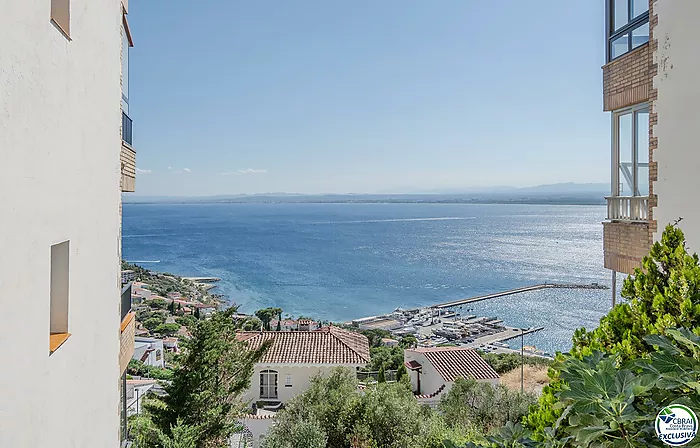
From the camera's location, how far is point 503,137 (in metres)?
72.4

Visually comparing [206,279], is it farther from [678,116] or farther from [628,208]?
[678,116]

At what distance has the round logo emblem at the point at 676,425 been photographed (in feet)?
5.58

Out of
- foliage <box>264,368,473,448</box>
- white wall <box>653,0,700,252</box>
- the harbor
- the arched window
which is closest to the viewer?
white wall <box>653,0,700,252</box>

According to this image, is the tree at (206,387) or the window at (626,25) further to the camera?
the tree at (206,387)

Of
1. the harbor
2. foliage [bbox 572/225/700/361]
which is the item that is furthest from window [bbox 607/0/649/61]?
the harbor

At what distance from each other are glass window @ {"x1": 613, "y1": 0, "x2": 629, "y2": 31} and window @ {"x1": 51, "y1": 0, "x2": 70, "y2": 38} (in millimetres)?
5689

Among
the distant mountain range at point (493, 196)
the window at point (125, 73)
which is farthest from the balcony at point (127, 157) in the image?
the distant mountain range at point (493, 196)

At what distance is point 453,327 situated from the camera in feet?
131

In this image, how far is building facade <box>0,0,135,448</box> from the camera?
233cm

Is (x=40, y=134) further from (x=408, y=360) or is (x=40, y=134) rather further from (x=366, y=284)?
(x=366, y=284)

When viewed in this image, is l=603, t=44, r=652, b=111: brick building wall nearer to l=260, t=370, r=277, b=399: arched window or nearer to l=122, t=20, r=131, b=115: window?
l=122, t=20, r=131, b=115: window

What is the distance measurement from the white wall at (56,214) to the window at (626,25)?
17.7 feet

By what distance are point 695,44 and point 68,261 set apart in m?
5.49

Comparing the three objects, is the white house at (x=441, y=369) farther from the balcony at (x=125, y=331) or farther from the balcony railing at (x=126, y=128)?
the balcony railing at (x=126, y=128)
